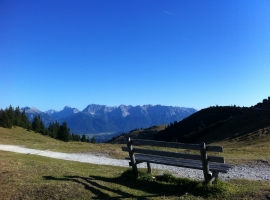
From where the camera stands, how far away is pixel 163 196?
11.0 m

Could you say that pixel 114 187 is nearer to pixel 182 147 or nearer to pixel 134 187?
pixel 134 187

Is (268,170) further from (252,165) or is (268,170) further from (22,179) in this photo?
(22,179)

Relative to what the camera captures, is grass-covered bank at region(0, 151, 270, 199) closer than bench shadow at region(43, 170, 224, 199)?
Yes

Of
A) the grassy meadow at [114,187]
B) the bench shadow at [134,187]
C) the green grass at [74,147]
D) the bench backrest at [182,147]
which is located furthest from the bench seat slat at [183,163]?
the green grass at [74,147]

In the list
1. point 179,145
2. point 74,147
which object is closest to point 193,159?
point 179,145

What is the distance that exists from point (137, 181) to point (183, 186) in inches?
103

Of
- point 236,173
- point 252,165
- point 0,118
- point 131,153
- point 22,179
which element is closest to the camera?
point 22,179

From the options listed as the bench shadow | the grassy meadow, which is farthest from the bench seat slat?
the bench shadow

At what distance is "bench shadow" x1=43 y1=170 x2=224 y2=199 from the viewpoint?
36.7 ft

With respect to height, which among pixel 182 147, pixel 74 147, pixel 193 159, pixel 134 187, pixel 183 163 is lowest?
pixel 134 187

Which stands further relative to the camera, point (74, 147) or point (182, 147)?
point (74, 147)

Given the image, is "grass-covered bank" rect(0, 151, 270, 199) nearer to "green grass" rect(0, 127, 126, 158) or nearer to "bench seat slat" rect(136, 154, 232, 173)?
"bench seat slat" rect(136, 154, 232, 173)

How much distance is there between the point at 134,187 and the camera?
12.6 meters

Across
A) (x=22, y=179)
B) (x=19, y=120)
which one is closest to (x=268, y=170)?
(x=22, y=179)
